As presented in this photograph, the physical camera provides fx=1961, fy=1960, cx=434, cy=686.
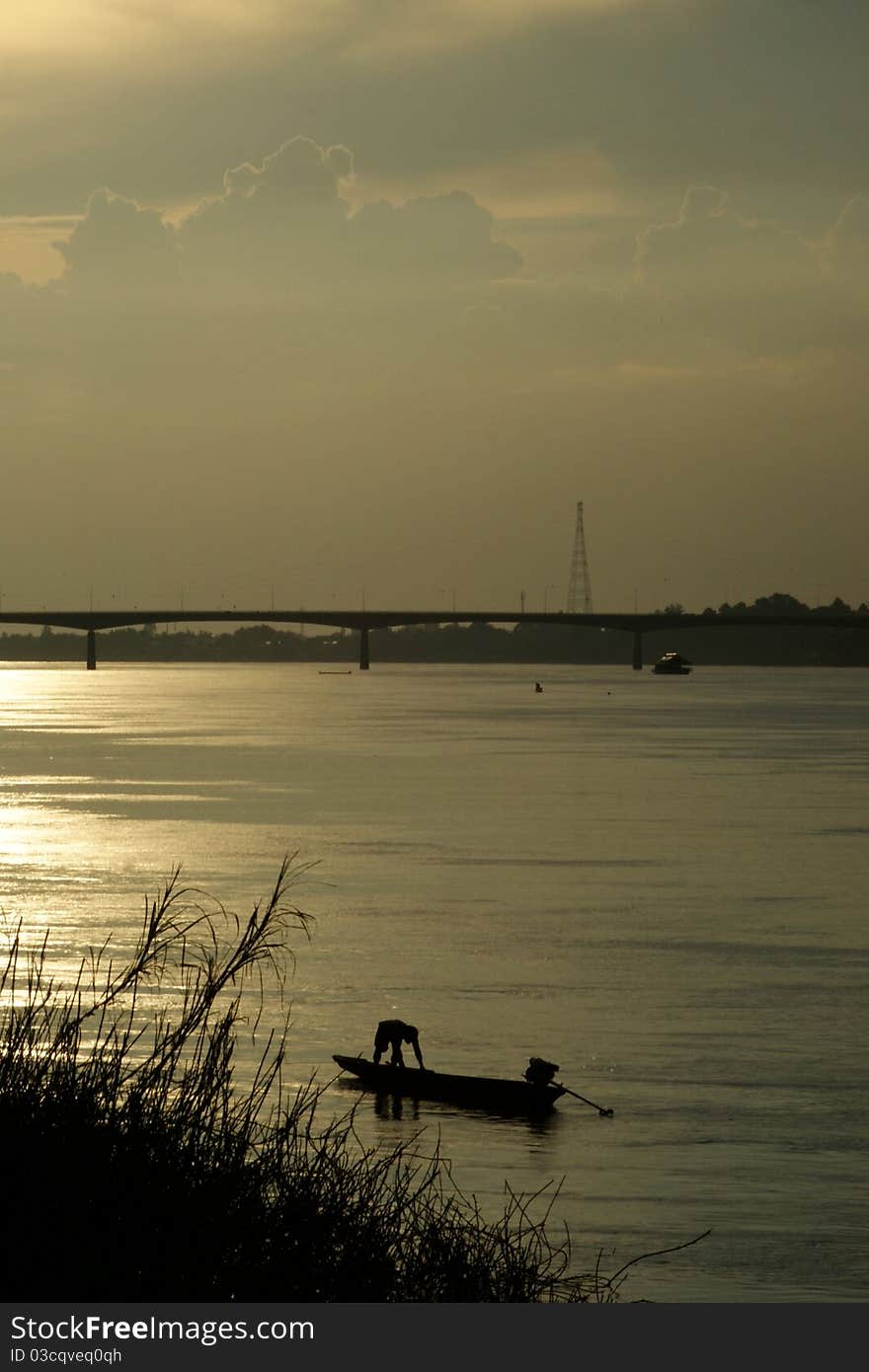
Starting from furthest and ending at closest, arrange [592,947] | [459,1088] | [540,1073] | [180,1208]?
[592,947] < [459,1088] < [540,1073] < [180,1208]

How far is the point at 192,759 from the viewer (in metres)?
115

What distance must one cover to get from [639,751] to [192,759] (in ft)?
92.1

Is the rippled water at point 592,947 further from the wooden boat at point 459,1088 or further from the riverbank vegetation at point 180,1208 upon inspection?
the riverbank vegetation at point 180,1208

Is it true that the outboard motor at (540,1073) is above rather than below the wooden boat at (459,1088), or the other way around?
above

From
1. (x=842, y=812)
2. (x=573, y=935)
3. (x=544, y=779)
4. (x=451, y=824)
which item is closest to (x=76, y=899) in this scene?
(x=573, y=935)

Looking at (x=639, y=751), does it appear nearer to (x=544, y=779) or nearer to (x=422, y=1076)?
(x=544, y=779)

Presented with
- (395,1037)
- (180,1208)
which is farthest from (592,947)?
(180,1208)

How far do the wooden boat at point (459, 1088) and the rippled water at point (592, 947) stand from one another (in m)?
0.34

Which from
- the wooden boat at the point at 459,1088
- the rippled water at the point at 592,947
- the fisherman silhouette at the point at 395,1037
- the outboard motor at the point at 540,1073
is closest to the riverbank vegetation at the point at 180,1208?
the rippled water at the point at 592,947

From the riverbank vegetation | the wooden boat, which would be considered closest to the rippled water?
the wooden boat

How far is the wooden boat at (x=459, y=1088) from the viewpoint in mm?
26281

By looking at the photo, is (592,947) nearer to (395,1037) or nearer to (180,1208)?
(395,1037)

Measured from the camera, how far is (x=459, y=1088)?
2677cm

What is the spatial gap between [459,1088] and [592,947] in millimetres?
13919
